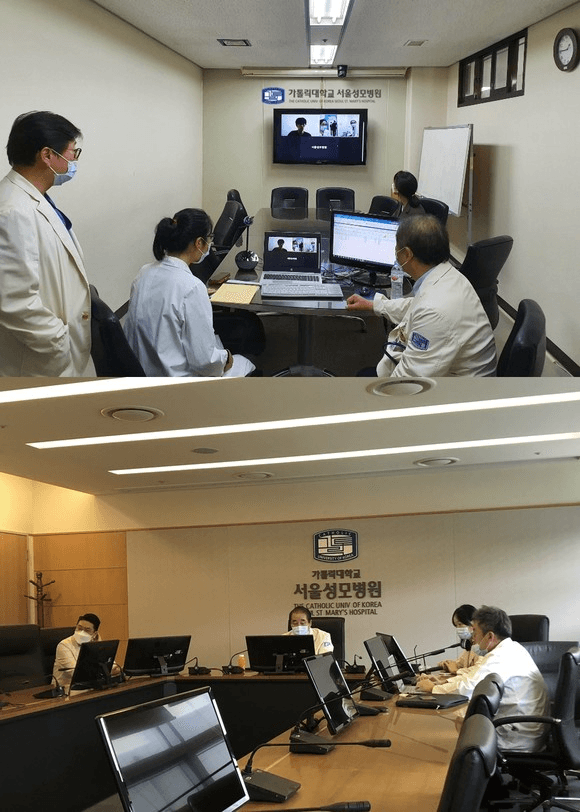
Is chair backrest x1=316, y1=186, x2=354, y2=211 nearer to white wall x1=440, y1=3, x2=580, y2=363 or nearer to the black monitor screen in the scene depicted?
the black monitor screen

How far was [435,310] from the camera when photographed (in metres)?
2.84

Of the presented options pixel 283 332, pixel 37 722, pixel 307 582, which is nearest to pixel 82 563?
pixel 307 582

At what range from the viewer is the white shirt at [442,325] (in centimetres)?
286

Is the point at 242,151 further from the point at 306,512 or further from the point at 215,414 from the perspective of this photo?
the point at 306,512

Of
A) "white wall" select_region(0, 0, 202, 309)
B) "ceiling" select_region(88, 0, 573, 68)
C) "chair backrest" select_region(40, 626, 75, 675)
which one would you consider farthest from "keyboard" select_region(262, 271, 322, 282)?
"chair backrest" select_region(40, 626, 75, 675)

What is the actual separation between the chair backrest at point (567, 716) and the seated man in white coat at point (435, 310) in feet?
6.73

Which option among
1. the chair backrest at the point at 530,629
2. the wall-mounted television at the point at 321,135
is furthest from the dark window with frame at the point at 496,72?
the chair backrest at the point at 530,629

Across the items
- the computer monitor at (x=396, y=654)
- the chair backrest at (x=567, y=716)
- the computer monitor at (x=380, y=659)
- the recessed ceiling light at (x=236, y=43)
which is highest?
the recessed ceiling light at (x=236, y=43)

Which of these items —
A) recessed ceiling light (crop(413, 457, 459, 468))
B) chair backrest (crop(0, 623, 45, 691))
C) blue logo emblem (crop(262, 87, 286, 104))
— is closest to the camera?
blue logo emblem (crop(262, 87, 286, 104))

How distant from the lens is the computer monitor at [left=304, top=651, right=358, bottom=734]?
369 centimetres

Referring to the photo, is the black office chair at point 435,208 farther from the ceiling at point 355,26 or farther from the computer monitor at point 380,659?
the computer monitor at point 380,659

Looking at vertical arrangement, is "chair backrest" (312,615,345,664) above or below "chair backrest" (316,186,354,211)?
below

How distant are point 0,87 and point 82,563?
783 cm

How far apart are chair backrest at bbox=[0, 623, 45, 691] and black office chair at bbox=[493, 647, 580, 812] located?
3.98 metres
